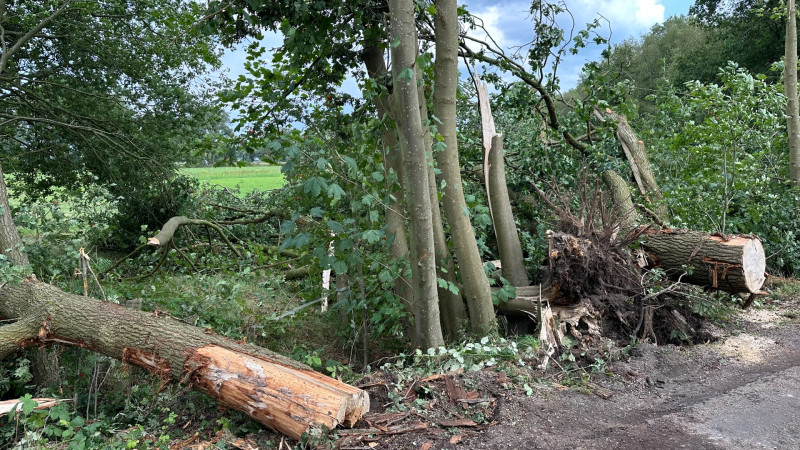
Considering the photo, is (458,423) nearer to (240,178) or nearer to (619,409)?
(619,409)

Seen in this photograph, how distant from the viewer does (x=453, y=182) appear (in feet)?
16.3

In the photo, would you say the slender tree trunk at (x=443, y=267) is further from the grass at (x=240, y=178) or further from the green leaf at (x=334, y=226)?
the grass at (x=240, y=178)

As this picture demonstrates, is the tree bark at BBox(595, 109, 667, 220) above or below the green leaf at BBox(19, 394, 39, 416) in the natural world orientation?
above

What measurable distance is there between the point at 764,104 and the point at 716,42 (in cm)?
2040

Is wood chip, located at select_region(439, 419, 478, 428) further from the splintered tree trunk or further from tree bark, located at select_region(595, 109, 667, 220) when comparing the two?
tree bark, located at select_region(595, 109, 667, 220)

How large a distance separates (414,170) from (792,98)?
28.4 feet

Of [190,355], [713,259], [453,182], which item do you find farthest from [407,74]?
[713,259]

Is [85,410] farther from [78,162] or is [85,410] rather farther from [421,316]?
[78,162]

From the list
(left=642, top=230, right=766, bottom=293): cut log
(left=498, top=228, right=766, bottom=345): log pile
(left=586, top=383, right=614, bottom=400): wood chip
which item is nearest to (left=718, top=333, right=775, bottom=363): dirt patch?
(left=498, top=228, right=766, bottom=345): log pile

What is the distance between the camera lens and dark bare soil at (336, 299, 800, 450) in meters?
3.43

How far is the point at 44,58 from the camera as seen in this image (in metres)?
9.53

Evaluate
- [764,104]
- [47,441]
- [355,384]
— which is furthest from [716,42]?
[47,441]

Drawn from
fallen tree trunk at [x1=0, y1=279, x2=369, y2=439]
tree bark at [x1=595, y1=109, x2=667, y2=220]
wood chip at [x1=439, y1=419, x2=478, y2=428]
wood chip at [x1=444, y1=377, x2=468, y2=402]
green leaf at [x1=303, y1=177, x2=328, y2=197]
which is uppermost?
tree bark at [x1=595, y1=109, x2=667, y2=220]

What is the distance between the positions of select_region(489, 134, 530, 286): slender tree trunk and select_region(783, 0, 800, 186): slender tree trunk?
612 centimetres
